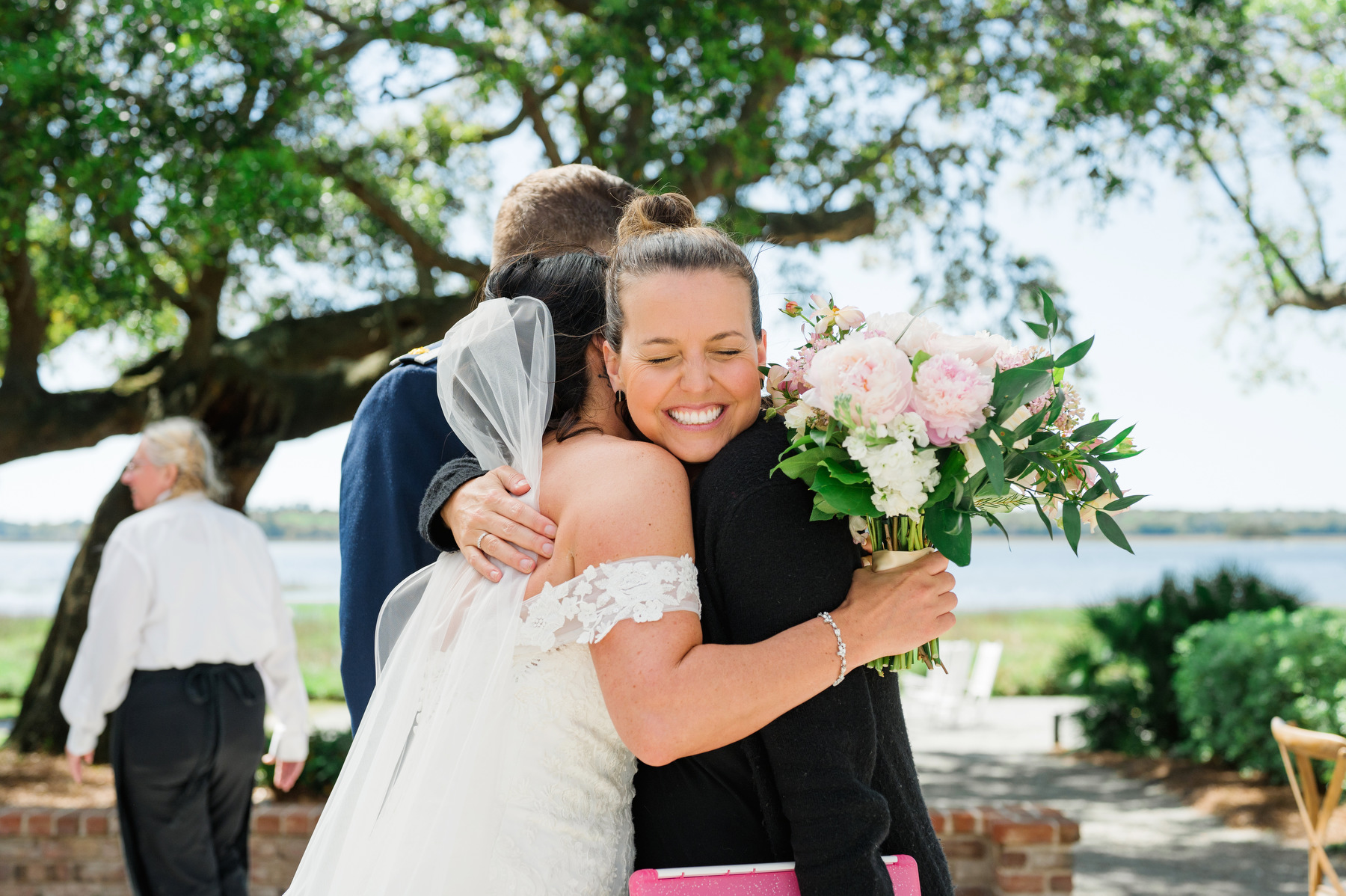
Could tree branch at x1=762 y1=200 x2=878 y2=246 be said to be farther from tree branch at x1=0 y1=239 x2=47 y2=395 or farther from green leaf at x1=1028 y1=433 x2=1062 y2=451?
green leaf at x1=1028 y1=433 x2=1062 y2=451

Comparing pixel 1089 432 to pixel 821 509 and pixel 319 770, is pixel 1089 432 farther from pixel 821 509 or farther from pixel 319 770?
pixel 319 770

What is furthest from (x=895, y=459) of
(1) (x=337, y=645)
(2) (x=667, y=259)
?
(1) (x=337, y=645)

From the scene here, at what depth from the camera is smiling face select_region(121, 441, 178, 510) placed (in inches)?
203

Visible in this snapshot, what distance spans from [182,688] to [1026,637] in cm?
3086

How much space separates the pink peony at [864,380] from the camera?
1668mm

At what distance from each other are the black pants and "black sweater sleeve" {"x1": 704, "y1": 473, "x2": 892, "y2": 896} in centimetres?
→ 391

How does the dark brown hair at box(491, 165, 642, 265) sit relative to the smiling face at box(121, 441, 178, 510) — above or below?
above

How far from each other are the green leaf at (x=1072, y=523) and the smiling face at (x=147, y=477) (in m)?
4.53

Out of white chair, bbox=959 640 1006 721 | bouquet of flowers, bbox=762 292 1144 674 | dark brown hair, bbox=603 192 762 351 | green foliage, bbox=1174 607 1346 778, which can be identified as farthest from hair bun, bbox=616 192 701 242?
white chair, bbox=959 640 1006 721

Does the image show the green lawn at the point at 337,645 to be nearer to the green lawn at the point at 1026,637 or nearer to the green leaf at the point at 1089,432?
the green lawn at the point at 1026,637

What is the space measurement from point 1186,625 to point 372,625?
32.3 ft

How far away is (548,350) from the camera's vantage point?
209 cm

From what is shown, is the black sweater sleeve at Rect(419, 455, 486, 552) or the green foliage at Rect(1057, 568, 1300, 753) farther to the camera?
the green foliage at Rect(1057, 568, 1300, 753)

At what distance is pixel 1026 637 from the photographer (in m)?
32.4
